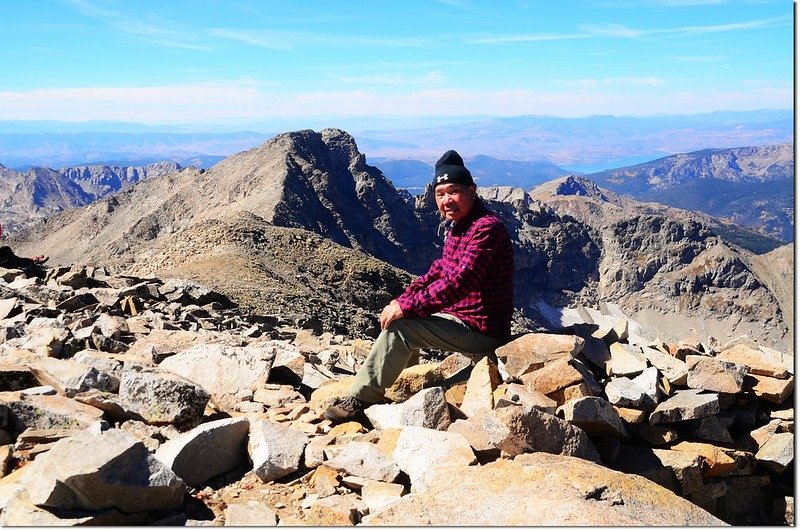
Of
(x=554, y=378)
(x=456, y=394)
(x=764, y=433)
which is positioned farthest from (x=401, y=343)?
(x=764, y=433)

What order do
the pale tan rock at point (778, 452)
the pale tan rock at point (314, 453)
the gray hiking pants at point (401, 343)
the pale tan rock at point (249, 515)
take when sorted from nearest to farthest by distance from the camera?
1. the pale tan rock at point (249, 515)
2. the pale tan rock at point (314, 453)
3. the pale tan rock at point (778, 452)
4. the gray hiking pants at point (401, 343)

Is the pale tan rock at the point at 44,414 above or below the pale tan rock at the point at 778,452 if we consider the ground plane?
above

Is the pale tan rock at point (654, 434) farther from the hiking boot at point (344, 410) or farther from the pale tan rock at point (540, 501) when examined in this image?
the hiking boot at point (344, 410)

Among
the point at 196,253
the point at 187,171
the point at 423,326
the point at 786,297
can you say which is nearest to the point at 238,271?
the point at 196,253

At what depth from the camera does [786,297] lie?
177875 millimetres

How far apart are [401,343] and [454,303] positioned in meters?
0.84

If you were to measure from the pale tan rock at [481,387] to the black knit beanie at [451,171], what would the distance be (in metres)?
2.25

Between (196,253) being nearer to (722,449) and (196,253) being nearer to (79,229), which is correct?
(722,449)

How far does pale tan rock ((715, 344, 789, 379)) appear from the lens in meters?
8.94

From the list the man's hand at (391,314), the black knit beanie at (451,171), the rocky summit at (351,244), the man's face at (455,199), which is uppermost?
the black knit beanie at (451,171)

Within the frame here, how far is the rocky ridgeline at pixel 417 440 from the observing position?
5.11m

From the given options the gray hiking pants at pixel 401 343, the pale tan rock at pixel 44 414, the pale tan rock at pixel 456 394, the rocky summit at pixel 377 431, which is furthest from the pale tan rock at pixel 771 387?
the pale tan rock at pixel 44 414

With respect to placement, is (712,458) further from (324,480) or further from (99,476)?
(99,476)

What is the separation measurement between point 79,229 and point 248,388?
10832 centimetres
